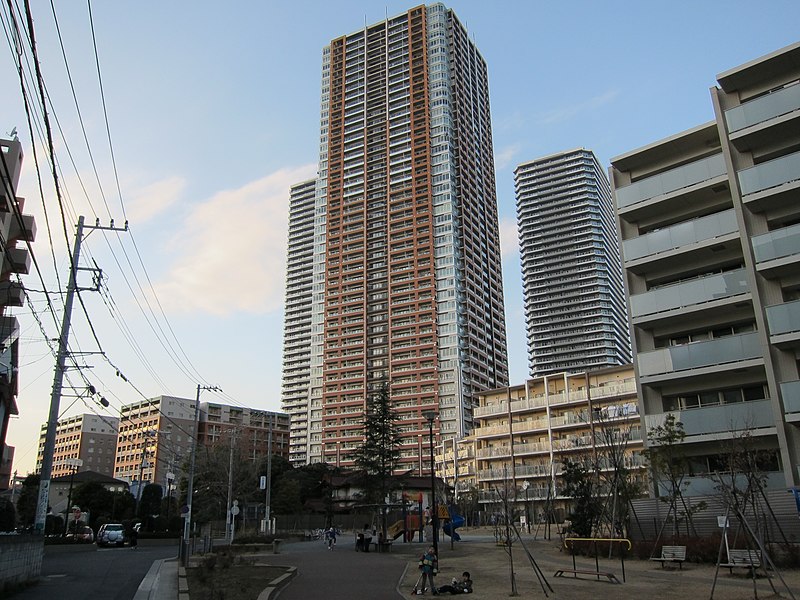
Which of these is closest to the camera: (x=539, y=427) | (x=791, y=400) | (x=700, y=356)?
(x=791, y=400)

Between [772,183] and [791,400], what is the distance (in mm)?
8928

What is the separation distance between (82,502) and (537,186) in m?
122

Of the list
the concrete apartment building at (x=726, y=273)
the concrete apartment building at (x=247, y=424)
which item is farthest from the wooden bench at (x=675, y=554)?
the concrete apartment building at (x=247, y=424)

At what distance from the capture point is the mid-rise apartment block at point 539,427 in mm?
64500

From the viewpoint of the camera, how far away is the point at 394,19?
440 feet

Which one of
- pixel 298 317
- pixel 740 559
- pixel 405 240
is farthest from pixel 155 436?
pixel 740 559

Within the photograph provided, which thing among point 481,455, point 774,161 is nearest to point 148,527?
point 481,455

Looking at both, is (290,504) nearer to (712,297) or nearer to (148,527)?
(148,527)

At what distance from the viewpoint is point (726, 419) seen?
26.2 m

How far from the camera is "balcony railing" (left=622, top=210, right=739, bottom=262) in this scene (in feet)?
92.6

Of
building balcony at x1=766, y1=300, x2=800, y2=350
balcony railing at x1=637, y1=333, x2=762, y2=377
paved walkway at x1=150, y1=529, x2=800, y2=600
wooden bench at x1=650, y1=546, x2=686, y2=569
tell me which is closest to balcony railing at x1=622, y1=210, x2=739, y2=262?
building balcony at x1=766, y1=300, x2=800, y2=350

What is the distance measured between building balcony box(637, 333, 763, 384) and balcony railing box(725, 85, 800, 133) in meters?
9.24

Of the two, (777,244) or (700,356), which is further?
(700,356)

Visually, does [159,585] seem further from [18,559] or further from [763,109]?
[763,109]
